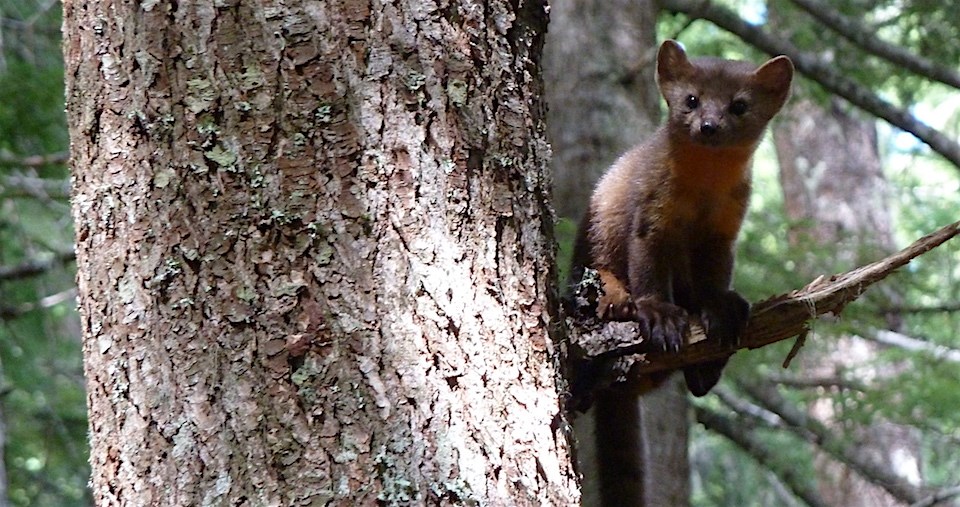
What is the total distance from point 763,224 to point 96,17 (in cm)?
607

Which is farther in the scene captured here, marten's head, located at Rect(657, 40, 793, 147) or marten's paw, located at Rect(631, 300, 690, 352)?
marten's head, located at Rect(657, 40, 793, 147)

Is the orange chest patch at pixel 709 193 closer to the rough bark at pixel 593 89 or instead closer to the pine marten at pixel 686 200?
the pine marten at pixel 686 200

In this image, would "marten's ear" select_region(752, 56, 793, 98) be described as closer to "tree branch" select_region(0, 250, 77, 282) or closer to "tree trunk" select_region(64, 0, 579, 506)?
"tree trunk" select_region(64, 0, 579, 506)

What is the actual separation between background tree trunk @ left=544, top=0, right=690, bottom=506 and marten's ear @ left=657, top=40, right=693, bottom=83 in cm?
99

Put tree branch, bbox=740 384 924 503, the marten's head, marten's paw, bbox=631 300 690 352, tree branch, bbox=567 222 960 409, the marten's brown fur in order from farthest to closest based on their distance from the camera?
tree branch, bbox=740 384 924 503 → the marten's head → the marten's brown fur → marten's paw, bbox=631 300 690 352 → tree branch, bbox=567 222 960 409

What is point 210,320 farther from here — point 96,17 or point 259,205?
point 96,17

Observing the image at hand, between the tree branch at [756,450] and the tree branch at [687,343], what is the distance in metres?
3.27

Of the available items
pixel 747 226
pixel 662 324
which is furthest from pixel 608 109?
pixel 662 324

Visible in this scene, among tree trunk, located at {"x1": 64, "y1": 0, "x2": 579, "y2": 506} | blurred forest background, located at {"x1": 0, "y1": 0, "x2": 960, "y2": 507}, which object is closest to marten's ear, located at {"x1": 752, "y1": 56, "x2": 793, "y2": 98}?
blurred forest background, located at {"x1": 0, "y1": 0, "x2": 960, "y2": 507}

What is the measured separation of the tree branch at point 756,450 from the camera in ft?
21.8

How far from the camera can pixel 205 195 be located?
7.04ft

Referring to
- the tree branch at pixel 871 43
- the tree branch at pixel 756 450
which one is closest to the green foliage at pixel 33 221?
the tree branch at pixel 756 450

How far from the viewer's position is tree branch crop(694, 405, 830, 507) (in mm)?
6656

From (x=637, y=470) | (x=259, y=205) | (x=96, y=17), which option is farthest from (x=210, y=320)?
(x=637, y=470)
